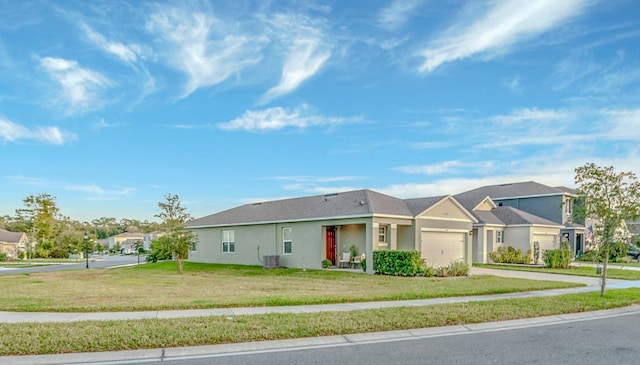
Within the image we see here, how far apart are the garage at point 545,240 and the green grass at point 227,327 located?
2286 centimetres

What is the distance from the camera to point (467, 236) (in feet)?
81.2

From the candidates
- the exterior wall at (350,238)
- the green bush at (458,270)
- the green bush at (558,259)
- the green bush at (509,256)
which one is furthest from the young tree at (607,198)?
the green bush at (509,256)

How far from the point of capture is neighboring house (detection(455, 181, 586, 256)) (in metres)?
35.3

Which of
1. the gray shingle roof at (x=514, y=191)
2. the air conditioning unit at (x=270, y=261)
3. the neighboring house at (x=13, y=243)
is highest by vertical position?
the gray shingle roof at (x=514, y=191)

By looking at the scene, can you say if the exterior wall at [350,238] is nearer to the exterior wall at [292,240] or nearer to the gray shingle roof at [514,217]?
the exterior wall at [292,240]

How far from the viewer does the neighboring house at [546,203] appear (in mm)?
35281

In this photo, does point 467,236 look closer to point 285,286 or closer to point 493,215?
point 493,215

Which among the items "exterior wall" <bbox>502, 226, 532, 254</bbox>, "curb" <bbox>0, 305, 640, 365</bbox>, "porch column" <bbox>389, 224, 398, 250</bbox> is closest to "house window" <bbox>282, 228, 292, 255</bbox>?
"porch column" <bbox>389, 224, 398, 250</bbox>

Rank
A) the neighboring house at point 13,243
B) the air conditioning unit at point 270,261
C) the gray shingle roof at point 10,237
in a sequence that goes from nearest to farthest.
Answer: the air conditioning unit at point 270,261
the neighboring house at point 13,243
the gray shingle roof at point 10,237

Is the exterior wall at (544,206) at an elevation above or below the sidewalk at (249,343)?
above

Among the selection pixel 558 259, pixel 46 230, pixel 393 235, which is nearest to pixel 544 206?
pixel 558 259

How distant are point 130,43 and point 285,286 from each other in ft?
34.0

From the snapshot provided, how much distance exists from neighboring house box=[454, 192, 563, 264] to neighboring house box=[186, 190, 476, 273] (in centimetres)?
591

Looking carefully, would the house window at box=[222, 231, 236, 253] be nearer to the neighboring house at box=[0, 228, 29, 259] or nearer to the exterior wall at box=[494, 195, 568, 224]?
the exterior wall at box=[494, 195, 568, 224]
